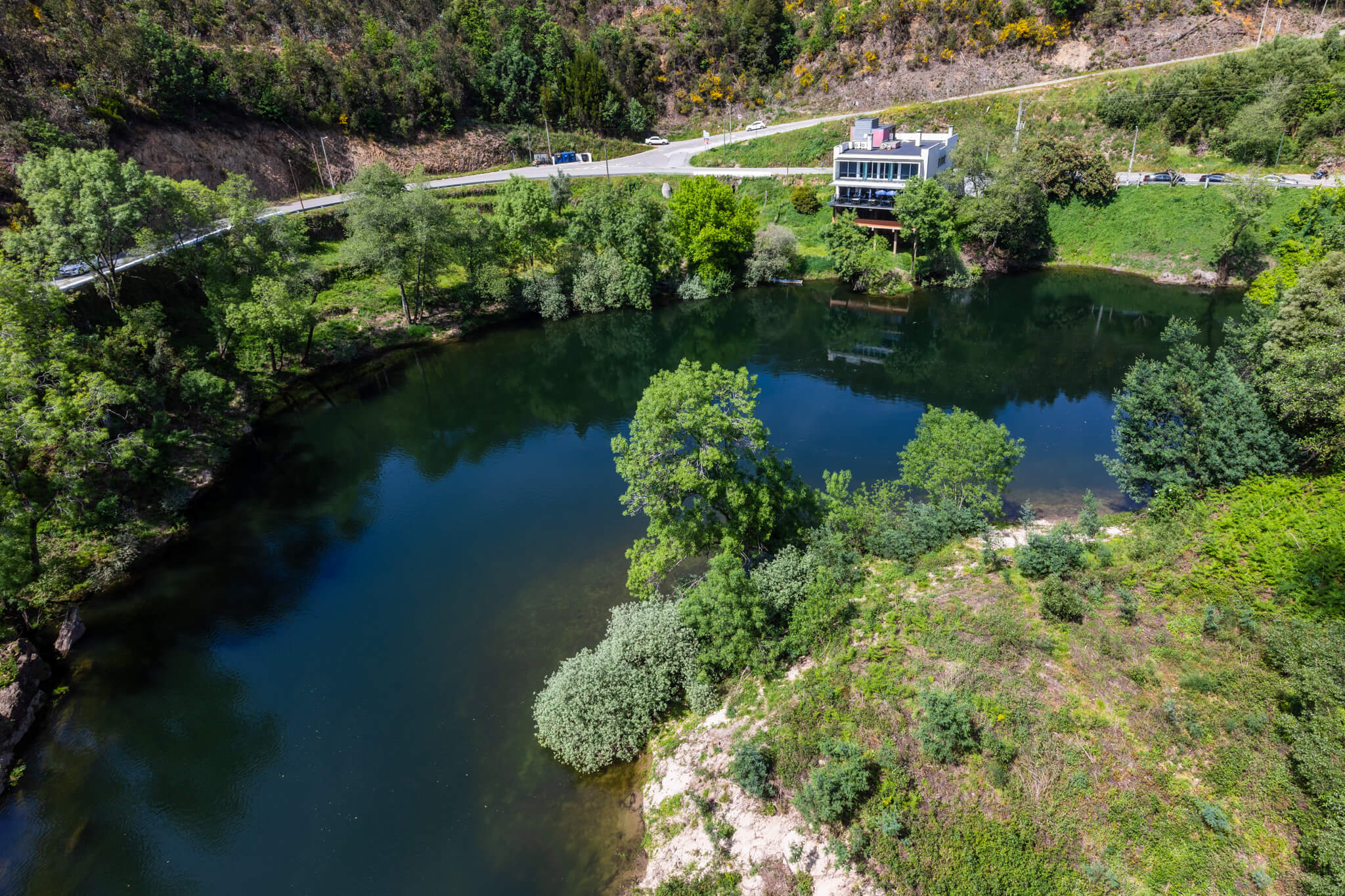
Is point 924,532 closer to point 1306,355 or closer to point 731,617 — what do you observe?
point 731,617

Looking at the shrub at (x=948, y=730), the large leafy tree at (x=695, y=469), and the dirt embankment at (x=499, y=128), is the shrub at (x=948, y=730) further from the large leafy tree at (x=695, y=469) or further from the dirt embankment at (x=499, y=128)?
the dirt embankment at (x=499, y=128)

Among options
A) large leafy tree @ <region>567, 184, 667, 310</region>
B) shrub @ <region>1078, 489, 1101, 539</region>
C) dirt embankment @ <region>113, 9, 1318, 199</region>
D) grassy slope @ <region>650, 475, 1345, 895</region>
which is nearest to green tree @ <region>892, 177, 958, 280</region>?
large leafy tree @ <region>567, 184, 667, 310</region>

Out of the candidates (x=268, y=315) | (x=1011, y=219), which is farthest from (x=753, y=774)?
(x=1011, y=219)

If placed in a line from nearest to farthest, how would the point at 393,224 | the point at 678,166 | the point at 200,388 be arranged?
the point at 200,388
the point at 393,224
the point at 678,166

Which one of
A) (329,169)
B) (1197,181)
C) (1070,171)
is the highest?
(329,169)

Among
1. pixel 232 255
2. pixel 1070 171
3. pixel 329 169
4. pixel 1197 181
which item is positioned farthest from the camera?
pixel 329 169

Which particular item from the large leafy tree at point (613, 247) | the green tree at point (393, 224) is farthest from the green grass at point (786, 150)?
the green tree at point (393, 224)
